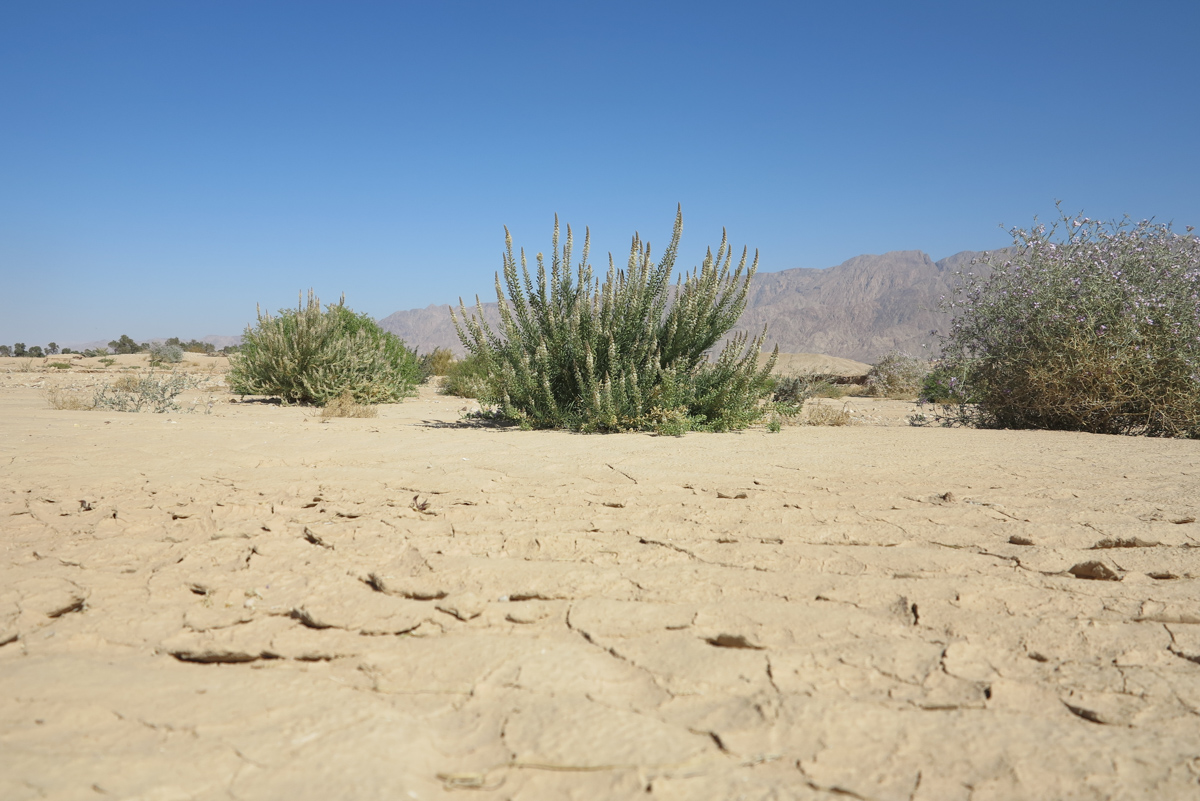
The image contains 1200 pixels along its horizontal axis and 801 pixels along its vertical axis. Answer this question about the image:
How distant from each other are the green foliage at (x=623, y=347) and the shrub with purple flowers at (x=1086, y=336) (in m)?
2.68

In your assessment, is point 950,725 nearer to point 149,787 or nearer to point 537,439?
point 149,787

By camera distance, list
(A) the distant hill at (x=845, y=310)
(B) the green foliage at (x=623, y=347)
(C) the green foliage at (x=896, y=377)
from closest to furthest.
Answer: (B) the green foliage at (x=623, y=347) < (C) the green foliage at (x=896, y=377) < (A) the distant hill at (x=845, y=310)

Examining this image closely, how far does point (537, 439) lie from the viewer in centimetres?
580

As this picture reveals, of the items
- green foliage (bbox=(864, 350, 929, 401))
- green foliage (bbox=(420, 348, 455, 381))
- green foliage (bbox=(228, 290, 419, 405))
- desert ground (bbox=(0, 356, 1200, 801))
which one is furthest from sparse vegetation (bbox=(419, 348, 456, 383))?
desert ground (bbox=(0, 356, 1200, 801))

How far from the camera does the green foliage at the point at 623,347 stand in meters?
6.47

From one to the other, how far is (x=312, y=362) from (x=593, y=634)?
887 cm

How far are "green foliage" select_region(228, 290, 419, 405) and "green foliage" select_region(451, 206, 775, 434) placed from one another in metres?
3.62

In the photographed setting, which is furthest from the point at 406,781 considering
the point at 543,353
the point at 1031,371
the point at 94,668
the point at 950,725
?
the point at 1031,371

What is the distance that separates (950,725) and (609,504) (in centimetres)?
201

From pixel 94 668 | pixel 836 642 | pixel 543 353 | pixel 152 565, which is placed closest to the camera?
pixel 94 668

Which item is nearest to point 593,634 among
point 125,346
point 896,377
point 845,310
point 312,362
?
point 312,362

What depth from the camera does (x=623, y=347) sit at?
6.79m

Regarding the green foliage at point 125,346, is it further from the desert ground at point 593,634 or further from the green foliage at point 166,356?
the desert ground at point 593,634

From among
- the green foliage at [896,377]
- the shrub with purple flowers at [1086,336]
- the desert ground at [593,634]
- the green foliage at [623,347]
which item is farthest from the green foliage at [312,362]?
the green foliage at [896,377]
